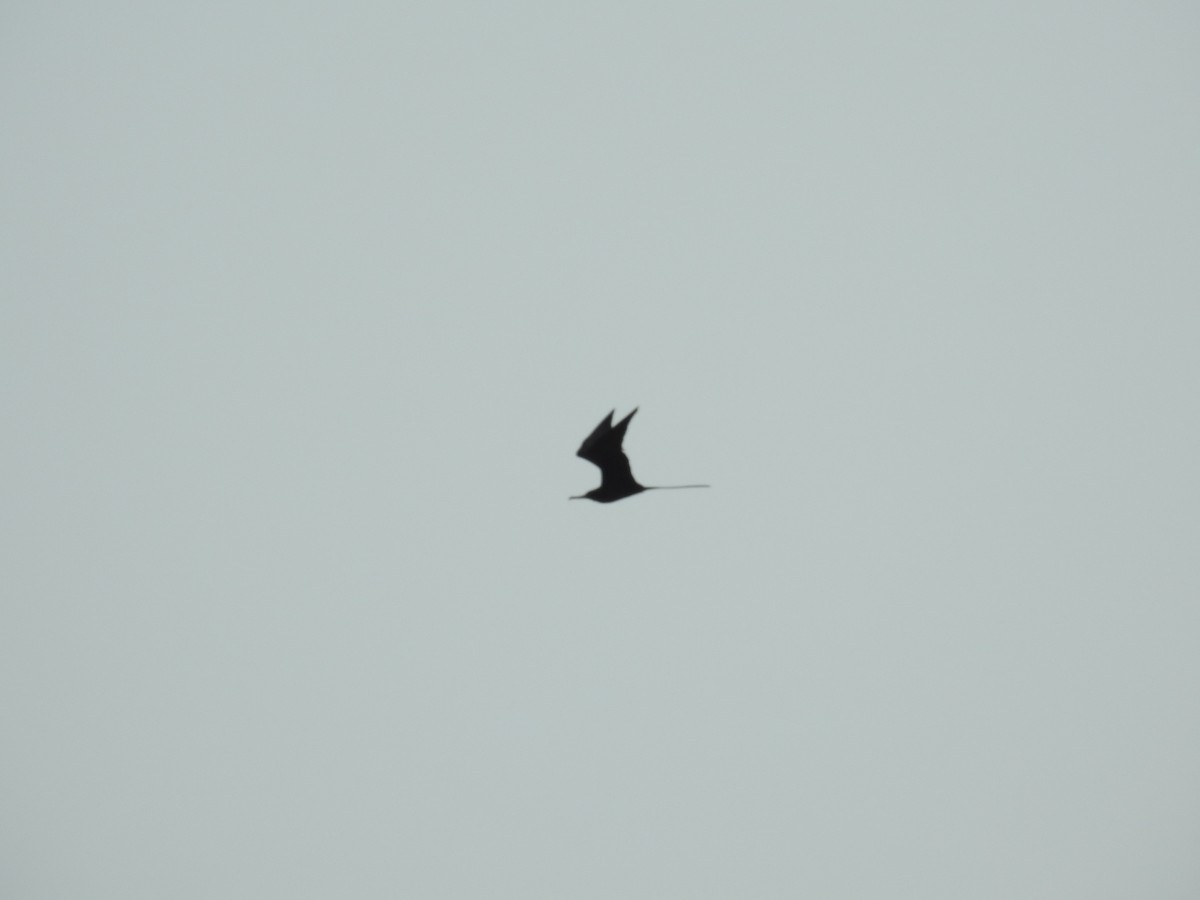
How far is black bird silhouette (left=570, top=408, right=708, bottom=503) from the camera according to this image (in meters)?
25.1

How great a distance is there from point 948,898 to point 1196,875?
3398 cm

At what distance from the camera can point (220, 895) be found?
194500mm

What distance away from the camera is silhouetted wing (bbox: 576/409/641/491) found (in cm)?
2506

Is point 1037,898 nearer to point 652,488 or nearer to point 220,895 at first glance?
point 220,895

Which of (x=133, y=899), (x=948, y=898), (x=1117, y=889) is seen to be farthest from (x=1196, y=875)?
(x=133, y=899)

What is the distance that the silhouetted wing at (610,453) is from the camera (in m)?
25.1

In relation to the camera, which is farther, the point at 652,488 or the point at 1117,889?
the point at 1117,889

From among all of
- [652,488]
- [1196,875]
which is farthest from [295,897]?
[652,488]

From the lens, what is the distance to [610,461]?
1024 inches

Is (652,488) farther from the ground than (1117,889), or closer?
farther from the ground

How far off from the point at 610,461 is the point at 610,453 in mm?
255

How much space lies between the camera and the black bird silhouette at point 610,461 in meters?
25.1

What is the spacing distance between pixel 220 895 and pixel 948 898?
105 metres

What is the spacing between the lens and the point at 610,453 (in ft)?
84.7
